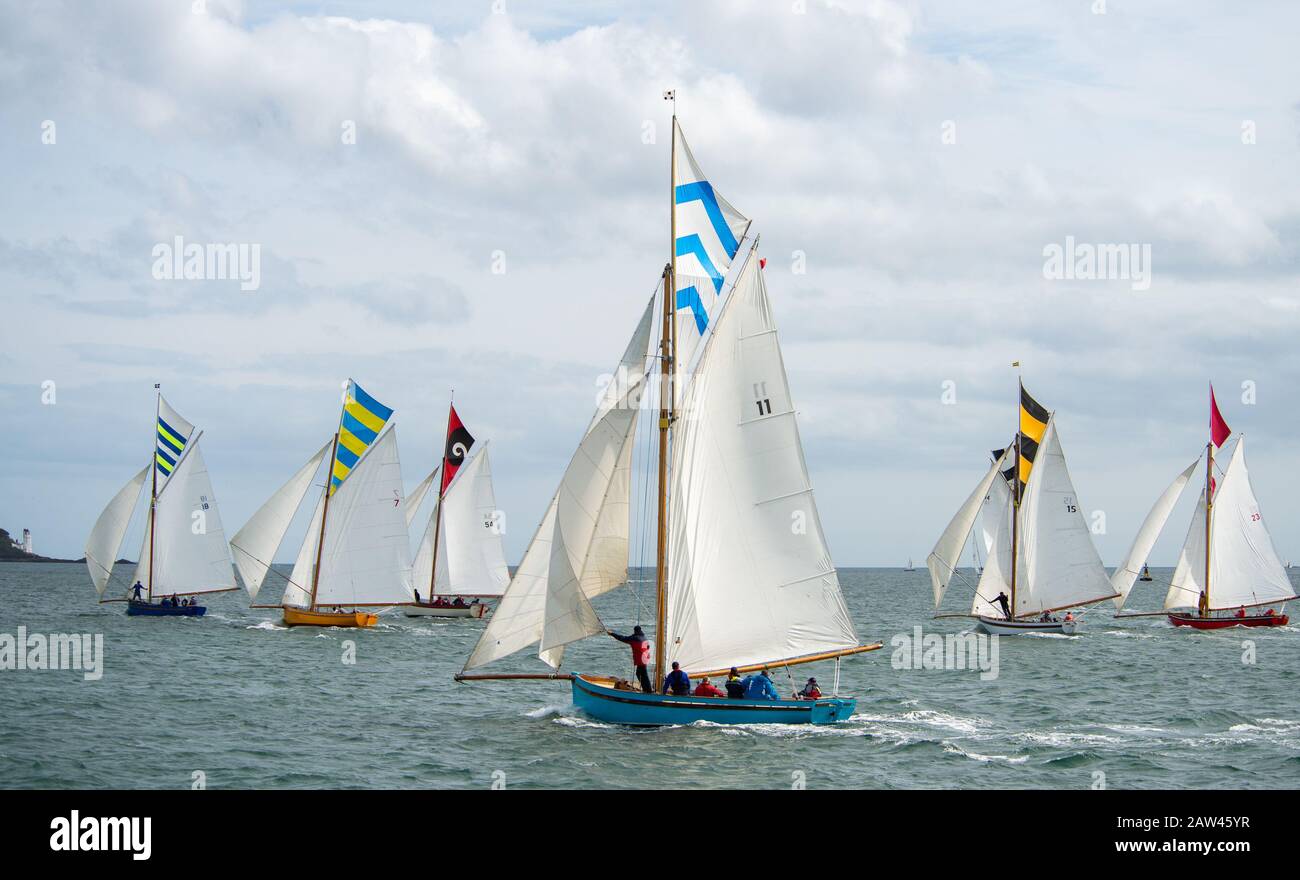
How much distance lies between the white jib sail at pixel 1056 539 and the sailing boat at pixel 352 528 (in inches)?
1154

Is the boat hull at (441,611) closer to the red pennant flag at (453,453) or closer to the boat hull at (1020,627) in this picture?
the red pennant flag at (453,453)

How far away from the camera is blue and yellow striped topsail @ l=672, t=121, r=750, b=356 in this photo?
30078mm

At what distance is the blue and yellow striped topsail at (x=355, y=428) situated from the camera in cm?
6159

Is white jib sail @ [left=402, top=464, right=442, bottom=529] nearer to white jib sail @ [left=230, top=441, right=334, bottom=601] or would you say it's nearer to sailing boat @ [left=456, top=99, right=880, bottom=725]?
white jib sail @ [left=230, top=441, right=334, bottom=601]

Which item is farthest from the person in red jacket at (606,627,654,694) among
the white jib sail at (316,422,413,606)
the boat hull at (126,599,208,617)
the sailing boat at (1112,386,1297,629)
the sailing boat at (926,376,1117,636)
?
the boat hull at (126,599,208,617)

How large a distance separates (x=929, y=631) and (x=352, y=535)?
31953 mm

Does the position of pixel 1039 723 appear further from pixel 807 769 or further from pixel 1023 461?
pixel 1023 461

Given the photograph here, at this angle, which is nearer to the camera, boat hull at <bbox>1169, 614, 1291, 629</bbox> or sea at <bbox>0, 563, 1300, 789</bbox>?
sea at <bbox>0, 563, 1300, 789</bbox>

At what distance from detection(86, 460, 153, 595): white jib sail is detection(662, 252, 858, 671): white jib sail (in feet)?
151

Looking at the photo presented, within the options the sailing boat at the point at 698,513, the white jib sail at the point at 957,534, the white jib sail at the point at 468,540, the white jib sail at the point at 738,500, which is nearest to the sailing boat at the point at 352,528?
the white jib sail at the point at 468,540

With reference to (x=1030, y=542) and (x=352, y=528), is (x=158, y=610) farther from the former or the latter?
(x=1030, y=542)

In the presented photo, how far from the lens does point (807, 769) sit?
26.2 meters

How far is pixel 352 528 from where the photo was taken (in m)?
61.1
